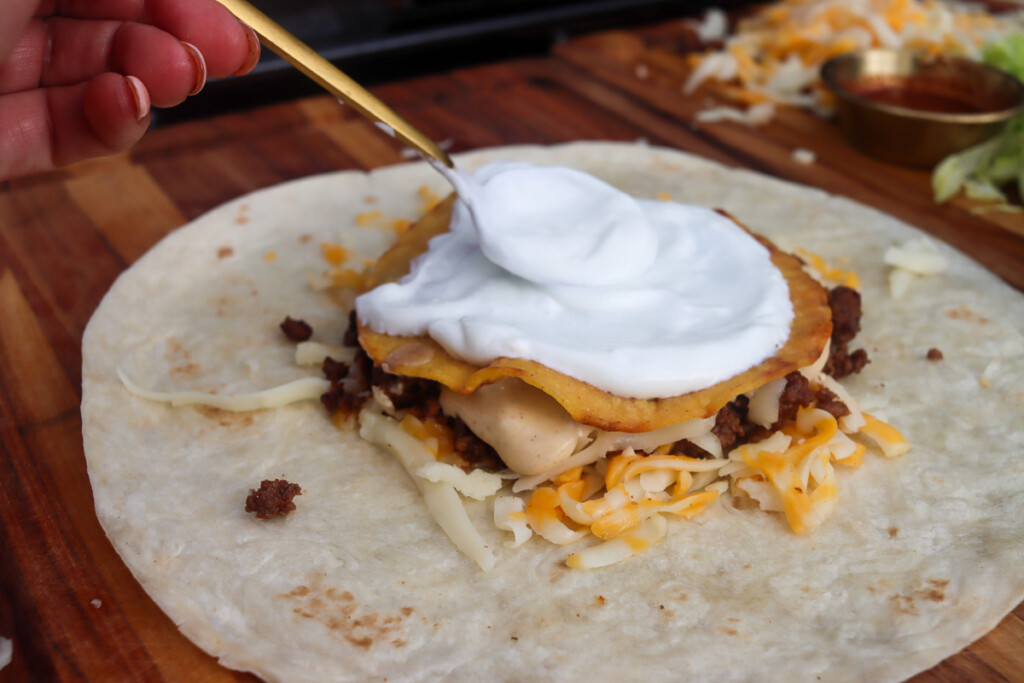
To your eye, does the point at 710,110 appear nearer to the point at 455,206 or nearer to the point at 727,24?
the point at 727,24

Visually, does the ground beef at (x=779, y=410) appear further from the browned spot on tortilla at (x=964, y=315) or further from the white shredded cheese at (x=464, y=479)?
the browned spot on tortilla at (x=964, y=315)

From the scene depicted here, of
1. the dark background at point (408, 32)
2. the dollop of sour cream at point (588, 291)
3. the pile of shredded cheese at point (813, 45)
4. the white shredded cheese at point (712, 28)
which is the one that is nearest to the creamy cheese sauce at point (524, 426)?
the dollop of sour cream at point (588, 291)

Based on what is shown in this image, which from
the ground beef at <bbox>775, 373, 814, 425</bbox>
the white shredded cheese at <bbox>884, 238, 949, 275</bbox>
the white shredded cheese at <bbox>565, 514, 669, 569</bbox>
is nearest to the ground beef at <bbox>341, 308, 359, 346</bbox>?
the white shredded cheese at <bbox>565, 514, 669, 569</bbox>

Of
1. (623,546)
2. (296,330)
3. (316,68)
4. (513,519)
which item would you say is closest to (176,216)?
(296,330)

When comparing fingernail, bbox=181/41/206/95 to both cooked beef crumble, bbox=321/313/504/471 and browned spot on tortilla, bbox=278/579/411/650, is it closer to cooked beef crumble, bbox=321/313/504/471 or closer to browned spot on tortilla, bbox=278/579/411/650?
cooked beef crumble, bbox=321/313/504/471

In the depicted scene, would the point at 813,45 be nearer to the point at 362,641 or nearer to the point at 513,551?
the point at 513,551

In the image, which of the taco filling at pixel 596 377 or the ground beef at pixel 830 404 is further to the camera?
the ground beef at pixel 830 404

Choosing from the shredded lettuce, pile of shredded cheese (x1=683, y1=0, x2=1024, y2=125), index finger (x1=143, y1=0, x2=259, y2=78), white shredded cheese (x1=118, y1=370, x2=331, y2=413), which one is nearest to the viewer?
index finger (x1=143, y1=0, x2=259, y2=78)
